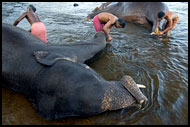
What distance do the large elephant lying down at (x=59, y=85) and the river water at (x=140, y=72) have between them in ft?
0.60

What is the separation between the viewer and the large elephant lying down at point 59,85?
237 cm

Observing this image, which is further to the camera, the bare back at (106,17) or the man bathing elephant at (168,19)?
the man bathing elephant at (168,19)

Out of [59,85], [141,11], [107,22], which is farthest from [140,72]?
[141,11]

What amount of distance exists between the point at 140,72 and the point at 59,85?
2108 mm

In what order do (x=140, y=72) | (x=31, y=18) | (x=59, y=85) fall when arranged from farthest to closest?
(x=31, y=18) < (x=140, y=72) < (x=59, y=85)

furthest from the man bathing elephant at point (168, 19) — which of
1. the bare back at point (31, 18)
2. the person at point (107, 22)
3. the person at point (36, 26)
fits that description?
the bare back at point (31, 18)

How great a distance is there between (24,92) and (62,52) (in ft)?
3.34

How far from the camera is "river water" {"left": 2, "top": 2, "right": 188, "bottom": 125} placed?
A: 257cm

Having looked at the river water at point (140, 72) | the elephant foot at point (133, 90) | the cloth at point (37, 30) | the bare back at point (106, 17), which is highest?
the bare back at point (106, 17)

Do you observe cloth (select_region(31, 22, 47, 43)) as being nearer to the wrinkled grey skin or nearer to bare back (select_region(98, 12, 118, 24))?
bare back (select_region(98, 12, 118, 24))

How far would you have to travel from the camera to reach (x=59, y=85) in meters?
2.40

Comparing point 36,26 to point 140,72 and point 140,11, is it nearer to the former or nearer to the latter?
point 140,72

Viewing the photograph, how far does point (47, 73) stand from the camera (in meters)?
2.54

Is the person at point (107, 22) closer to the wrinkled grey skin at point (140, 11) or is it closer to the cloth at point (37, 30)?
the cloth at point (37, 30)
